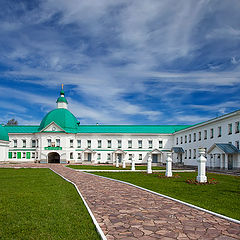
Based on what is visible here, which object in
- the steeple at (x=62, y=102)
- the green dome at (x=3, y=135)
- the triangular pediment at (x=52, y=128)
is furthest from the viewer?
the steeple at (x=62, y=102)

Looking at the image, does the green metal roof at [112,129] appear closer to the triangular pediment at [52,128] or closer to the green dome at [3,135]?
the triangular pediment at [52,128]

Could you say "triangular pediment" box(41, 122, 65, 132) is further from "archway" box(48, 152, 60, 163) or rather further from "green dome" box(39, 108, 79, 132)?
"archway" box(48, 152, 60, 163)

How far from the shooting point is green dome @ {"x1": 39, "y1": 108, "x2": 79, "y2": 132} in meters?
54.4

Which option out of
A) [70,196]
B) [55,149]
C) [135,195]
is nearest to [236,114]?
[135,195]

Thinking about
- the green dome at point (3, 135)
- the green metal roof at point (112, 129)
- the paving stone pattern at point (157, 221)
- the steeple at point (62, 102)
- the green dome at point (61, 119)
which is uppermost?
the steeple at point (62, 102)

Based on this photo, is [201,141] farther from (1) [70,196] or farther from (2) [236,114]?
(1) [70,196]

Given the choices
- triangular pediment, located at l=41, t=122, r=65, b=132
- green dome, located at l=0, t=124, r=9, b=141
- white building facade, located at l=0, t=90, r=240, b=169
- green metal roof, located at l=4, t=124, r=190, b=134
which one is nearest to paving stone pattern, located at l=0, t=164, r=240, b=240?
white building facade, located at l=0, t=90, r=240, b=169

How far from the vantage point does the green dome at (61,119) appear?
5438cm

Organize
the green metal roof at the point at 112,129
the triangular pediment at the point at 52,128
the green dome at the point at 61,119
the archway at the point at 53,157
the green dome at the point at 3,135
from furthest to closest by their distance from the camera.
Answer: the archway at the point at 53,157 < the green metal roof at the point at 112,129 < the green dome at the point at 61,119 < the triangular pediment at the point at 52,128 < the green dome at the point at 3,135

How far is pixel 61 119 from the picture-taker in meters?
54.9

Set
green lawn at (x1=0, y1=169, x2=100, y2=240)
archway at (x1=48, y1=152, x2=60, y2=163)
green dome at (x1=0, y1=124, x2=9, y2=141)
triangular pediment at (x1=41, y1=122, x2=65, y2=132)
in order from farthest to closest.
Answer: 1. archway at (x1=48, y1=152, x2=60, y2=163)
2. triangular pediment at (x1=41, y1=122, x2=65, y2=132)
3. green dome at (x1=0, y1=124, x2=9, y2=141)
4. green lawn at (x1=0, y1=169, x2=100, y2=240)

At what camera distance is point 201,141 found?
125 ft

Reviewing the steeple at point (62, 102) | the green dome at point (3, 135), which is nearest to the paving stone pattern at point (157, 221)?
the green dome at point (3, 135)

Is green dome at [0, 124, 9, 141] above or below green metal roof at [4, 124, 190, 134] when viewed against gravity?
below
